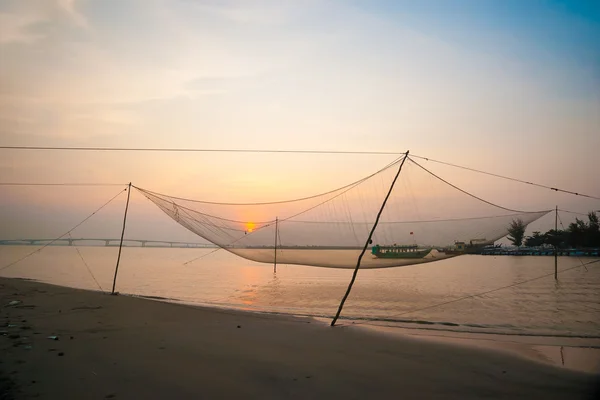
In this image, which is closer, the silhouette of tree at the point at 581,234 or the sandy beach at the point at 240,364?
the sandy beach at the point at 240,364

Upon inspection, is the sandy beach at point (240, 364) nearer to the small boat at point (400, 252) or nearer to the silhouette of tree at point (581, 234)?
the small boat at point (400, 252)

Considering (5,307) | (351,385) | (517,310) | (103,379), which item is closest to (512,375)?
(351,385)

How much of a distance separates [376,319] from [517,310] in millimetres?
5930

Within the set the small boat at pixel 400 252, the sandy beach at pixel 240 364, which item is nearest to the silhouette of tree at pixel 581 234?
the small boat at pixel 400 252

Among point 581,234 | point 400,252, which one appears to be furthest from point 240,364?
point 581,234

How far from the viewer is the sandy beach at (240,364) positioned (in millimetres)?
4332

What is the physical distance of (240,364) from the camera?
5.32 metres

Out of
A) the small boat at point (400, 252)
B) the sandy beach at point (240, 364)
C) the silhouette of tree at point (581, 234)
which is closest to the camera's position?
the sandy beach at point (240, 364)

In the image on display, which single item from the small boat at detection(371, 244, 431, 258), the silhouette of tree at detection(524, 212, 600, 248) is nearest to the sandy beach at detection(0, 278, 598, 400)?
the small boat at detection(371, 244, 431, 258)

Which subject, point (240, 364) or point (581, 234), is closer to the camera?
point (240, 364)

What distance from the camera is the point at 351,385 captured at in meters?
4.70

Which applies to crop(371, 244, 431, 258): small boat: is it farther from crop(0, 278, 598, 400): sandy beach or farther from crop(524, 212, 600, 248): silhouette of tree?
crop(0, 278, 598, 400): sandy beach

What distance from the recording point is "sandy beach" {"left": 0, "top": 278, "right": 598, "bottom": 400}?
14.2 feet

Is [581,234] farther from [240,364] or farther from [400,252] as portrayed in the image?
[240,364]
